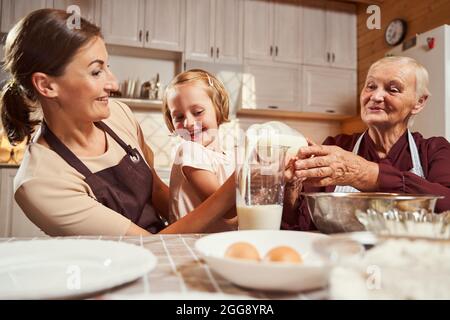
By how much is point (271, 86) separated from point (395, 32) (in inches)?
44.1

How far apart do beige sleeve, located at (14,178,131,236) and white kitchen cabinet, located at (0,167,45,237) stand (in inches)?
72.2

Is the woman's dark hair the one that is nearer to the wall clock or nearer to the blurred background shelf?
the blurred background shelf

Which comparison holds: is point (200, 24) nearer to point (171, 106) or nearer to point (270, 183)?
point (171, 106)

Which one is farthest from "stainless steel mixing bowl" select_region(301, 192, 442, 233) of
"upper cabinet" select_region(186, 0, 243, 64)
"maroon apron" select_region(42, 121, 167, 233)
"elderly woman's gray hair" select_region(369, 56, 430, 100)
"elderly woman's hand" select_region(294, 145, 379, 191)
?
"upper cabinet" select_region(186, 0, 243, 64)

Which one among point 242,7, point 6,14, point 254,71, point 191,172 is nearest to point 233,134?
point 254,71

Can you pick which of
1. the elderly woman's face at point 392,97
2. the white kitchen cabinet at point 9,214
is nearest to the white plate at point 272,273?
the elderly woman's face at point 392,97

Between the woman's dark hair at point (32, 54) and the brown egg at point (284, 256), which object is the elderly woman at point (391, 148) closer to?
the brown egg at point (284, 256)

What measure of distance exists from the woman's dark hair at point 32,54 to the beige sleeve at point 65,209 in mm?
248

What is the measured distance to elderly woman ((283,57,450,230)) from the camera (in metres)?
0.87

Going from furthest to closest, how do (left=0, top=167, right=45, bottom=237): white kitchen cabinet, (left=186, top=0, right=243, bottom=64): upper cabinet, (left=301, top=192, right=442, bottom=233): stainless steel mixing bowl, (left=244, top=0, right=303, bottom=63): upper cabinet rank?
1. (left=244, top=0, right=303, bottom=63): upper cabinet
2. (left=186, top=0, right=243, bottom=64): upper cabinet
3. (left=0, top=167, right=45, bottom=237): white kitchen cabinet
4. (left=301, top=192, right=442, bottom=233): stainless steel mixing bowl

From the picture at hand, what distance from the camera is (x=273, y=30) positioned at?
338cm
